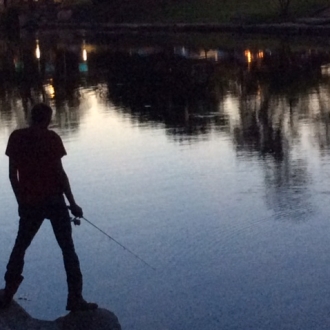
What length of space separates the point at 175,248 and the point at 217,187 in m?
2.99

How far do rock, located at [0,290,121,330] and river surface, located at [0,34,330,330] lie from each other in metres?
0.13

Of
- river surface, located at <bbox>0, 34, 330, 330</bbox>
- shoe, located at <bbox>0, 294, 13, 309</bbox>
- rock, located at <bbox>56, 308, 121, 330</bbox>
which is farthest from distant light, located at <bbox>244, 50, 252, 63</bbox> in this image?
rock, located at <bbox>56, 308, 121, 330</bbox>

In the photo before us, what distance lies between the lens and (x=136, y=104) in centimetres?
2309

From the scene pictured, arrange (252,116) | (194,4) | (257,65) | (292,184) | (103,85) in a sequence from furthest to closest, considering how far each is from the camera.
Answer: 1. (194,4)
2. (257,65)
3. (103,85)
4. (252,116)
5. (292,184)

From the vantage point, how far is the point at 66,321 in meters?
7.64

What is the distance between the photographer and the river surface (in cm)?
819

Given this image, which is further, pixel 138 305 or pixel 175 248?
pixel 175 248

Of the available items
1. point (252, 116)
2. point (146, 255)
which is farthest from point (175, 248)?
point (252, 116)

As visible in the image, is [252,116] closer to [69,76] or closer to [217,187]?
[217,187]

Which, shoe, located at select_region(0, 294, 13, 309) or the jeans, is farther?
shoe, located at select_region(0, 294, 13, 309)

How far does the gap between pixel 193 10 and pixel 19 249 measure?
58698 millimetres

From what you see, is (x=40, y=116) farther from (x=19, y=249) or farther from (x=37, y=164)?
(x=19, y=249)

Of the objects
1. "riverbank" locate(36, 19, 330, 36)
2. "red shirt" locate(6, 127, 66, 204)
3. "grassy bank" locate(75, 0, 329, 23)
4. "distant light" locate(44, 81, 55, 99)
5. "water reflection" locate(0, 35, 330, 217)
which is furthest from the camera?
"grassy bank" locate(75, 0, 329, 23)

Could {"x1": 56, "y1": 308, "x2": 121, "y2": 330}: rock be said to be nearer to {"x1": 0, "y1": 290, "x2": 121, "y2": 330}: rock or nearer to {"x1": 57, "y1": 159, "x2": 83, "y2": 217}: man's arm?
{"x1": 0, "y1": 290, "x2": 121, "y2": 330}: rock
